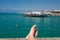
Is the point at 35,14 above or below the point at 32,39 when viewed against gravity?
below

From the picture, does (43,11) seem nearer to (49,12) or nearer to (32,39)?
(49,12)

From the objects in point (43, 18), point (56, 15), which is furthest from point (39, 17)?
point (56, 15)

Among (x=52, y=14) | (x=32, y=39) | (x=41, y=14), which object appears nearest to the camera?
(x=32, y=39)

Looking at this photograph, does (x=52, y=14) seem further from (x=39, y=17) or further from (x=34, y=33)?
(x=34, y=33)

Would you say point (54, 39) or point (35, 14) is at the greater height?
point (54, 39)

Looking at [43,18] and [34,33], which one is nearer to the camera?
[34,33]

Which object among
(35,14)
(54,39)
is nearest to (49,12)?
(35,14)

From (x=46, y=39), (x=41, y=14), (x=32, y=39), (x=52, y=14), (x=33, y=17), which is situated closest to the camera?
(x=32, y=39)

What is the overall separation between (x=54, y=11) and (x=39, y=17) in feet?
16.9

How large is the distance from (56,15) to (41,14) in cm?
1001

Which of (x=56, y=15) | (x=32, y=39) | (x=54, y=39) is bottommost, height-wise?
(x=56, y=15)

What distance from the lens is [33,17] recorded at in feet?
165

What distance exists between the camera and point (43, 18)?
48719mm

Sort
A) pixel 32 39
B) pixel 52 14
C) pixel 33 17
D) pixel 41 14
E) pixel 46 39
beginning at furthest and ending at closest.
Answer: pixel 52 14 < pixel 33 17 < pixel 41 14 < pixel 46 39 < pixel 32 39
